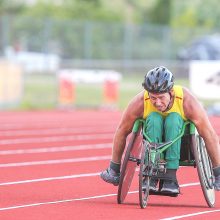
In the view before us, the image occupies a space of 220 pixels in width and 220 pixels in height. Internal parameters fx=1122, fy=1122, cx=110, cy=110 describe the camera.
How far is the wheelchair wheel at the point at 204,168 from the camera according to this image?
10133 millimetres

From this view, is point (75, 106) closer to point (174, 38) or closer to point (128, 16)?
point (174, 38)

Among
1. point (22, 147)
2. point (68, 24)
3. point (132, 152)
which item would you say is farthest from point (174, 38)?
point (132, 152)

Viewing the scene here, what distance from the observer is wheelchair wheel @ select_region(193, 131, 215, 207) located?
10.1 meters

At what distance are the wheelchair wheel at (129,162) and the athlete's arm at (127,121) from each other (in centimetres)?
15

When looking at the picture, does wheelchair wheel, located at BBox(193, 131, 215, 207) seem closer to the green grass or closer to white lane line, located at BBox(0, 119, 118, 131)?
white lane line, located at BBox(0, 119, 118, 131)

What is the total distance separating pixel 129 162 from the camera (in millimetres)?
10312

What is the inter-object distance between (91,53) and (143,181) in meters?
28.7

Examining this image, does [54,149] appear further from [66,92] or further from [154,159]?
[66,92]

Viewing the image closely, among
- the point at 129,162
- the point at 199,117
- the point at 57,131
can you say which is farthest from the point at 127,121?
the point at 57,131

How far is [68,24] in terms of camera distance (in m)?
37.2

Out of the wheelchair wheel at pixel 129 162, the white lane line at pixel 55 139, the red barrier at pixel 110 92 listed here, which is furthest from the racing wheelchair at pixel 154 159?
the red barrier at pixel 110 92

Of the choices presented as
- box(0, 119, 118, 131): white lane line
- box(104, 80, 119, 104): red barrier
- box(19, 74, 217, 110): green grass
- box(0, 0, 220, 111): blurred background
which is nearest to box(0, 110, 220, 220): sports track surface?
box(0, 119, 118, 131): white lane line

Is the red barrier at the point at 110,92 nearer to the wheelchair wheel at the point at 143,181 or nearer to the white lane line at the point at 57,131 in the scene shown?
the white lane line at the point at 57,131

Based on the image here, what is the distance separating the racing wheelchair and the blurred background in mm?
18269
